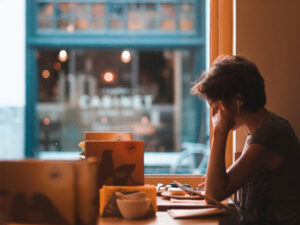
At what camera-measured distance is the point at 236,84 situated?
179 centimetres

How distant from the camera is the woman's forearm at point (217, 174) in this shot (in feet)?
5.58

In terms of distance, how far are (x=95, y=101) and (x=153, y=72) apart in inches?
20.6

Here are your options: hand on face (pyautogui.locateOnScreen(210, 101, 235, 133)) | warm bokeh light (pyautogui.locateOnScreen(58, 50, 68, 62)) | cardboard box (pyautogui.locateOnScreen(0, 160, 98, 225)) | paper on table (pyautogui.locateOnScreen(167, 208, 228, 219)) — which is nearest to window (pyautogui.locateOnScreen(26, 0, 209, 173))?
warm bokeh light (pyautogui.locateOnScreen(58, 50, 68, 62))

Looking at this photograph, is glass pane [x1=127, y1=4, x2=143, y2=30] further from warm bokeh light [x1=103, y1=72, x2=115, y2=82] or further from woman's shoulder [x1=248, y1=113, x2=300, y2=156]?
woman's shoulder [x1=248, y1=113, x2=300, y2=156]

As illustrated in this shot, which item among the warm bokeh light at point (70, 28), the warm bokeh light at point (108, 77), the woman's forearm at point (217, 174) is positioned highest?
the warm bokeh light at point (70, 28)

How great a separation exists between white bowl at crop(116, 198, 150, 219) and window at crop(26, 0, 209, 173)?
1.28 m

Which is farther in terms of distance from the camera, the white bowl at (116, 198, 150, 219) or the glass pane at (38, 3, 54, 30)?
the glass pane at (38, 3, 54, 30)

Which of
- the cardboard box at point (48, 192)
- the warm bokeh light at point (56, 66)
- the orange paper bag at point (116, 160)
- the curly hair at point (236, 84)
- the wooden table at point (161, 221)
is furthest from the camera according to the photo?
the warm bokeh light at point (56, 66)

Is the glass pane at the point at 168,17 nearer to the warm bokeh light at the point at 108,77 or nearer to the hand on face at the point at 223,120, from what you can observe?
the warm bokeh light at the point at 108,77

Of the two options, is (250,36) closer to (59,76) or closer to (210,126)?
(210,126)

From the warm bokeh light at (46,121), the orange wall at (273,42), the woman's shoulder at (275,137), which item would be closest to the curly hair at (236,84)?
the woman's shoulder at (275,137)

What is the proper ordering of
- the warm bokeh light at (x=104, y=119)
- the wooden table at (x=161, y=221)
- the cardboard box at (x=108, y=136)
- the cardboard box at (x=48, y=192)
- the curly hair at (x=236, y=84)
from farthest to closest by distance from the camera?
the warm bokeh light at (x=104, y=119)
the cardboard box at (x=108, y=136)
the curly hair at (x=236, y=84)
the wooden table at (x=161, y=221)
the cardboard box at (x=48, y=192)

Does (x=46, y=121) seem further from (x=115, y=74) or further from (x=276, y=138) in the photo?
(x=276, y=138)

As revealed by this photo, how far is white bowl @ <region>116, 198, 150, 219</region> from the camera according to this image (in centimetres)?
147
